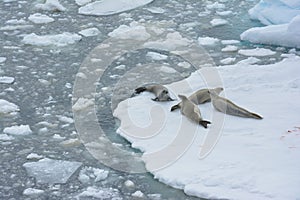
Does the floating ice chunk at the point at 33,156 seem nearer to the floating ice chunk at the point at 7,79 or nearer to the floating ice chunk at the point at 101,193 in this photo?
the floating ice chunk at the point at 101,193

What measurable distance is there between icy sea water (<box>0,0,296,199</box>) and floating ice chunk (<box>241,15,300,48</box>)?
0.09 m

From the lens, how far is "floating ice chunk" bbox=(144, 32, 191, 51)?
4.54 metres

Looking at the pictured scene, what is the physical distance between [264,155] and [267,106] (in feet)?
1.97

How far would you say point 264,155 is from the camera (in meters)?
2.96

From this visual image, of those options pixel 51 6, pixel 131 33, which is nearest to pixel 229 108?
pixel 131 33

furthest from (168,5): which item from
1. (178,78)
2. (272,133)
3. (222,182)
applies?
(222,182)

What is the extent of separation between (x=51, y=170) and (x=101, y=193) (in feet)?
1.04

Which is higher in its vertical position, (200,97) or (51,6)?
(200,97)

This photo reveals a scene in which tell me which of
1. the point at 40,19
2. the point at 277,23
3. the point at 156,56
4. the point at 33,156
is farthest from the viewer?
the point at 40,19

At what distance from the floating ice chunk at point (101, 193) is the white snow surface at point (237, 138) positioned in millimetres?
216

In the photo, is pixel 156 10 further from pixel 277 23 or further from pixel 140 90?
pixel 140 90

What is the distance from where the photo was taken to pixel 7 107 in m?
3.55

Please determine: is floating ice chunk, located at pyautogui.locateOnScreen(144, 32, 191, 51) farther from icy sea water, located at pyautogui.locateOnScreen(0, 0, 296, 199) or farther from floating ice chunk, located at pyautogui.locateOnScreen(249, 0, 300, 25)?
floating ice chunk, located at pyautogui.locateOnScreen(249, 0, 300, 25)

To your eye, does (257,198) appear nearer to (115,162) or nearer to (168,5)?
(115,162)
